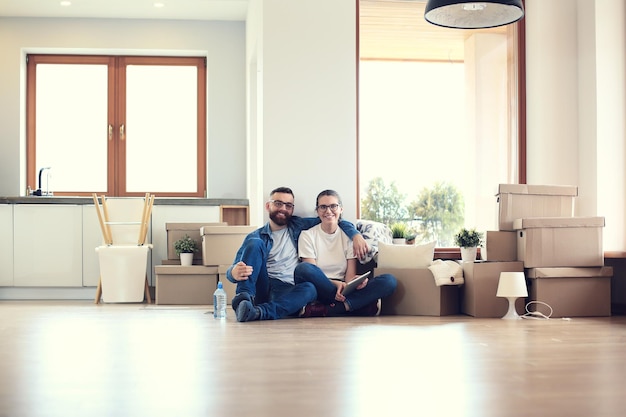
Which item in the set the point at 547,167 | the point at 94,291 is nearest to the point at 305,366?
the point at 547,167

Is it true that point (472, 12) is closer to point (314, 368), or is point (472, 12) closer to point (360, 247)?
point (360, 247)

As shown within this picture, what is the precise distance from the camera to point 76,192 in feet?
25.7

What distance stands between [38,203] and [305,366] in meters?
4.54

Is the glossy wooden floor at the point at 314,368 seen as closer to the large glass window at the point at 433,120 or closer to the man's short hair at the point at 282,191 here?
the man's short hair at the point at 282,191

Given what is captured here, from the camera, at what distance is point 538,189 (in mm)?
5469

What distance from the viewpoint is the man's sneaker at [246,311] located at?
4.72 m

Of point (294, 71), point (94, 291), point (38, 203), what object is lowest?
point (94, 291)

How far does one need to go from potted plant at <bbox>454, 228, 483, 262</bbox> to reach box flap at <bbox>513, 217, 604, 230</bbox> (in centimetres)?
38

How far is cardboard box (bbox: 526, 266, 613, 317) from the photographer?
16.9ft

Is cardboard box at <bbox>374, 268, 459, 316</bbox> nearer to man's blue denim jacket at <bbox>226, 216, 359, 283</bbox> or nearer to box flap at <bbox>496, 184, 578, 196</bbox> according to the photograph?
man's blue denim jacket at <bbox>226, 216, 359, 283</bbox>

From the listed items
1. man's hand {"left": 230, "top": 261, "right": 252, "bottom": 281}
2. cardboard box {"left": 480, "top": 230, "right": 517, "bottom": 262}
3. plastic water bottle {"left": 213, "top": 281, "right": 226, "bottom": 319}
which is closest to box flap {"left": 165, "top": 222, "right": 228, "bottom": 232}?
plastic water bottle {"left": 213, "top": 281, "right": 226, "bottom": 319}

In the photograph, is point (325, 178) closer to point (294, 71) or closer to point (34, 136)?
point (294, 71)

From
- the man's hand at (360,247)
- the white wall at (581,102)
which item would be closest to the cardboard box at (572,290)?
the white wall at (581,102)

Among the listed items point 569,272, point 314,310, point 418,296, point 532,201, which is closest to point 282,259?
point 314,310
